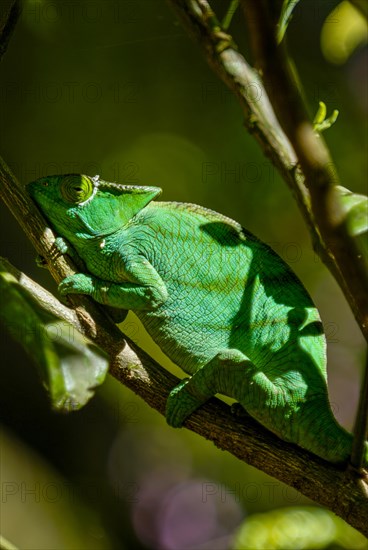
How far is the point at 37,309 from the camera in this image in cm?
118

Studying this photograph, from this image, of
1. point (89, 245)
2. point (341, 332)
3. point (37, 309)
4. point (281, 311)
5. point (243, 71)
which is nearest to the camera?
point (37, 309)

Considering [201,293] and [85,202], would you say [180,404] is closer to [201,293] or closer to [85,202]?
[201,293]

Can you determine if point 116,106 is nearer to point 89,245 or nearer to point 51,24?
point 51,24

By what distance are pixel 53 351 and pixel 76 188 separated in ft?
2.80

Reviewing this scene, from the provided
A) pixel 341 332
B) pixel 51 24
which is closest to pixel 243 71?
pixel 341 332

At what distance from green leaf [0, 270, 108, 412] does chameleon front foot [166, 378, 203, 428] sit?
546 mm

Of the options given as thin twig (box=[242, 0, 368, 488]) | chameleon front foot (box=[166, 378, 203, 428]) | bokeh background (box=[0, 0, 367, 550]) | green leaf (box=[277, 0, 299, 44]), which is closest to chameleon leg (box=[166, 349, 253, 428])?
chameleon front foot (box=[166, 378, 203, 428])

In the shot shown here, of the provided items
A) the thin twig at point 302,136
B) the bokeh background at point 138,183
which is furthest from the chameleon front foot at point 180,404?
the bokeh background at point 138,183

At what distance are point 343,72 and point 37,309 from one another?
2702 mm

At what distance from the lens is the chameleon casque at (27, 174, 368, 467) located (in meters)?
1.71

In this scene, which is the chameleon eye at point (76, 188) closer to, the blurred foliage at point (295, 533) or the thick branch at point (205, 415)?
the thick branch at point (205, 415)

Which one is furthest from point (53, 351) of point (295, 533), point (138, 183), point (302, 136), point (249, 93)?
point (138, 183)

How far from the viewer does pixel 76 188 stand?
74.3 inches

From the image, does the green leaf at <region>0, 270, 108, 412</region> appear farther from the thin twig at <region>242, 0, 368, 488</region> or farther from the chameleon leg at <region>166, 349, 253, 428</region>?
the chameleon leg at <region>166, 349, 253, 428</region>
